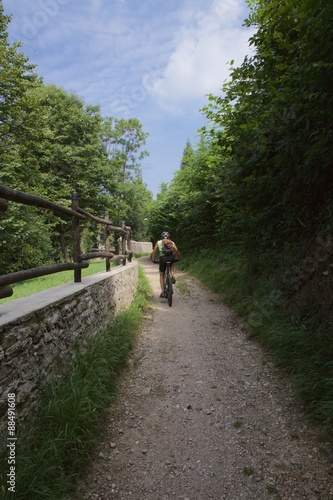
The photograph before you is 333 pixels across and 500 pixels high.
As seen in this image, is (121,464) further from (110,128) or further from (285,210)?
(110,128)

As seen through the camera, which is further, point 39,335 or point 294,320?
point 294,320

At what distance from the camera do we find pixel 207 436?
261 centimetres

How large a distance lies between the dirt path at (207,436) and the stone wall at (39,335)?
821 mm

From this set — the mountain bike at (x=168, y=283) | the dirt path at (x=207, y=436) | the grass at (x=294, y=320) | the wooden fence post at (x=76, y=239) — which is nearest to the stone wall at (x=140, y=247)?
the mountain bike at (x=168, y=283)

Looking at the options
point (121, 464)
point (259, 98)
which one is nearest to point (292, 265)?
point (259, 98)

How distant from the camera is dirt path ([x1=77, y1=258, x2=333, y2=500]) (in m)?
2.07

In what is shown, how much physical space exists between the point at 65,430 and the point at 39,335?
80 cm

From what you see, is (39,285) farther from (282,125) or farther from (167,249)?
(282,125)

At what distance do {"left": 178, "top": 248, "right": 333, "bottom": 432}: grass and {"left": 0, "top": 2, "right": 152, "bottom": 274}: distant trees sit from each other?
820cm

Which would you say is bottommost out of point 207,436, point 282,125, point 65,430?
point 207,436

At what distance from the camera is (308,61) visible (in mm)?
2797

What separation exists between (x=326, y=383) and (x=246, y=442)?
955 mm

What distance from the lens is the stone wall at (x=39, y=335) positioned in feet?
6.48

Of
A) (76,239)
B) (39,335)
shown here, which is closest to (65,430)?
(39,335)
